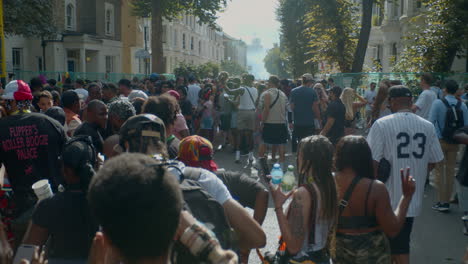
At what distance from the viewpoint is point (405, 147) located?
15.3ft

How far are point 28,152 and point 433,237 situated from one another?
16.3 ft

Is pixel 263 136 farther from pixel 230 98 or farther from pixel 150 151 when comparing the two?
pixel 150 151

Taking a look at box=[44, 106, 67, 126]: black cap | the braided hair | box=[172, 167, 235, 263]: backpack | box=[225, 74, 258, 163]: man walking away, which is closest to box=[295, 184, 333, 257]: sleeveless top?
box=[172, 167, 235, 263]: backpack

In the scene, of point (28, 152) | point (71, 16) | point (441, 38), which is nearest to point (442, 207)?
point (28, 152)

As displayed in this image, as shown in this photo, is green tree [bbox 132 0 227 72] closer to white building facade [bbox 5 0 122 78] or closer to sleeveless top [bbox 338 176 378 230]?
white building facade [bbox 5 0 122 78]

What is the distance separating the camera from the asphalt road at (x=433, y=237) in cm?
565

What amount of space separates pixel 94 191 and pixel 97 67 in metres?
36.5

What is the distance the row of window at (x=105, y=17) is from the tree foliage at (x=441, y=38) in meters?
25.0

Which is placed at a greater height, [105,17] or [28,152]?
[105,17]

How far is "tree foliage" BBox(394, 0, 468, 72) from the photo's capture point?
17.0 m

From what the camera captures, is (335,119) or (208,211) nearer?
(208,211)

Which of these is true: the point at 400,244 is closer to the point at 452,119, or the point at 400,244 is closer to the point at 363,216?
the point at 363,216

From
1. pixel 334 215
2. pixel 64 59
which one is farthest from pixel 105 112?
pixel 64 59

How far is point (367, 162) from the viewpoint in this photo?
350 centimetres
